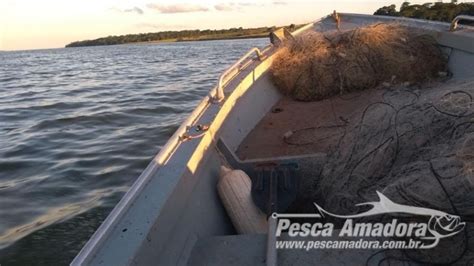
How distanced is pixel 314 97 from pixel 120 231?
4691 mm

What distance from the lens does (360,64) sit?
661cm

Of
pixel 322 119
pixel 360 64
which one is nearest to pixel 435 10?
pixel 360 64

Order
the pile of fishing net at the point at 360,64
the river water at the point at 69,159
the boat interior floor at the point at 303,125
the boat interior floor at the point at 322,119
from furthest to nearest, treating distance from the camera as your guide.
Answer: the pile of fishing net at the point at 360,64
the river water at the point at 69,159
the boat interior floor at the point at 303,125
the boat interior floor at the point at 322,119

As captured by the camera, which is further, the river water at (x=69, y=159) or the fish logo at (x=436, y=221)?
the river water at (x=69, y=159)

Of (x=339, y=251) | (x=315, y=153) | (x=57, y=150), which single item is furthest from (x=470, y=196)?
(x=57, y=150)

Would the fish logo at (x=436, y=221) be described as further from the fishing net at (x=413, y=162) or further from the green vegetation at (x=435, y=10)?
the green vegetation at (x=435, y=10)

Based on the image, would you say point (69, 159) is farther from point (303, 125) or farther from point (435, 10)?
point (435, 10)

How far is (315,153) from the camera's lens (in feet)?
13.7

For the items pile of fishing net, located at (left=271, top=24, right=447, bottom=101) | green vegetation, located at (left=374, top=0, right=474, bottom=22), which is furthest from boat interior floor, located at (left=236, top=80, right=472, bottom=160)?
green vegetation, located at (left=374, top=0, right=474, bottom=22)

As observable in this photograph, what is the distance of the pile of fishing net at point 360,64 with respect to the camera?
6.47m

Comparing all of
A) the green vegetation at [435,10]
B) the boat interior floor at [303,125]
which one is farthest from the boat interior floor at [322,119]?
the green vegetation at [435,10]

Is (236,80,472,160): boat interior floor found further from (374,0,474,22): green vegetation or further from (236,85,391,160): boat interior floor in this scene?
(374,0,474,22): green vegetation

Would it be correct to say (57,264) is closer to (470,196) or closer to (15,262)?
(15,262)

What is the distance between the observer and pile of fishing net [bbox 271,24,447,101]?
6473mm
